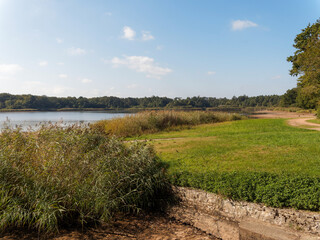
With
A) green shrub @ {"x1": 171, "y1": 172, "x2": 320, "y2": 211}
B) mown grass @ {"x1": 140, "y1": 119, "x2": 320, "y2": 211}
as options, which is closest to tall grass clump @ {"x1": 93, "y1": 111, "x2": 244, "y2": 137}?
mown grass @ {"x1": 140, "y1": 119, "x2": 320, "y2": 211}

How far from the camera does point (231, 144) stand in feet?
27.4

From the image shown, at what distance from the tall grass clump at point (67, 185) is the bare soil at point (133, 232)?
0.55 ft

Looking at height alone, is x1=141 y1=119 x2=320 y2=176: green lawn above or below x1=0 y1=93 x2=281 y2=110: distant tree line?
below

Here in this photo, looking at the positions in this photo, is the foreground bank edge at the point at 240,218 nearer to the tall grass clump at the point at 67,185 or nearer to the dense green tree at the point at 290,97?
the tall grass clump at the point at 67,185

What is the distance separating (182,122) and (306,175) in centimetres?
1363

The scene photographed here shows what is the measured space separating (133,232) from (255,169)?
3.15 metres

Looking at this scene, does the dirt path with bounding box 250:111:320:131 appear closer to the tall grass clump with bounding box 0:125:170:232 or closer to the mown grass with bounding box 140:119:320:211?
the mown grass with bounding box 140:119:320:211

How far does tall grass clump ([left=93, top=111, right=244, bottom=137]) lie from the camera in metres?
13.5

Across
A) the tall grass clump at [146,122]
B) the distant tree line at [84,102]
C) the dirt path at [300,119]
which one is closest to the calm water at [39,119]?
the tall grass clump at [146,122]

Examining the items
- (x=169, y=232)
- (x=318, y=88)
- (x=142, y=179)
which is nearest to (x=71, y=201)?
(x=142, y=179)

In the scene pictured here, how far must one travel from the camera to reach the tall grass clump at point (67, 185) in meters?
3.86

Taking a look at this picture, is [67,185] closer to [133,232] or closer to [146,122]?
[133,232]

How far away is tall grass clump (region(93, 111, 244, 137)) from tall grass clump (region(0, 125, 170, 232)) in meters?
6.30

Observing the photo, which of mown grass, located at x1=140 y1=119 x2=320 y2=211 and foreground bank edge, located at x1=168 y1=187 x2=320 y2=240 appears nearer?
foreground bank edge, located at x1=168 y1=187 x2=320 y2=240
